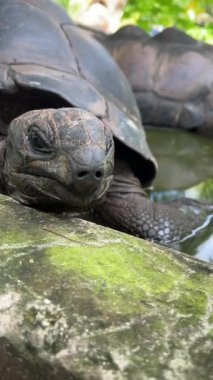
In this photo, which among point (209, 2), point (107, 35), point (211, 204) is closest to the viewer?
point (211, 204)

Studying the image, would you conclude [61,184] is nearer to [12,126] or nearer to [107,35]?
[12,126]

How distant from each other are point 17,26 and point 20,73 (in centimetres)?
50

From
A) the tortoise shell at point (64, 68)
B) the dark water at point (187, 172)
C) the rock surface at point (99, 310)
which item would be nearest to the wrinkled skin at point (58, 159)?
the rock surface at point (99, 310)

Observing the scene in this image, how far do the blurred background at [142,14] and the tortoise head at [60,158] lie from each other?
18.9ft

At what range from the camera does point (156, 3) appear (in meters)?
10.2

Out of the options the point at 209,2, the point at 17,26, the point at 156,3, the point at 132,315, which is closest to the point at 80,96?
the point at 17,26

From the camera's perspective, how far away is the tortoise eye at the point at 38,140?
254 centimetres

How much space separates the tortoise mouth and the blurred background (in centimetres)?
579

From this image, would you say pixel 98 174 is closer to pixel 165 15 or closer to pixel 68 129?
pixel 68 129

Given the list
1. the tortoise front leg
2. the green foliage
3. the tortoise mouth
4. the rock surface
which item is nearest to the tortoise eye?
the tortoise mouth

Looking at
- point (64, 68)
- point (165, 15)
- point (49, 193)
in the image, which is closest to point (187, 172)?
point (64, 68)

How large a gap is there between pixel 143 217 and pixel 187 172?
4.35 ft

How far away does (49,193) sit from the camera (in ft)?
8.41

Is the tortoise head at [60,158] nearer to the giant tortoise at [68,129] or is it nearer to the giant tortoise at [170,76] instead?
the giant tortoise at [68,129]
